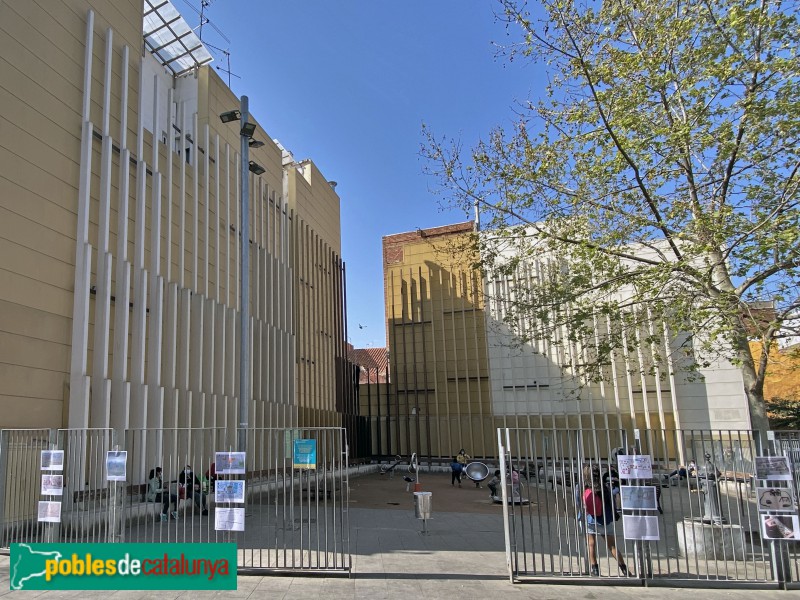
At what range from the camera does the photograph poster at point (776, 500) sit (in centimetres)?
823

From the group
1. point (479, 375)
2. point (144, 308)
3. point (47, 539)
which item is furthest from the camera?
point (479, 375)

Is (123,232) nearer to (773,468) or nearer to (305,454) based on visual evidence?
(305,454)

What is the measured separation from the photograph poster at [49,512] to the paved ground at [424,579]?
0.87 m

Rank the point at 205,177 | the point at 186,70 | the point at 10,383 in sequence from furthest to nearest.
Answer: the point at 186,70 < the point at 205,177 < the point at 10,383

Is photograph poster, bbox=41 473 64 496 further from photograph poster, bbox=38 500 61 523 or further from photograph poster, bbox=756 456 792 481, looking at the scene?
photograph poster, bbox=756 456 792 481

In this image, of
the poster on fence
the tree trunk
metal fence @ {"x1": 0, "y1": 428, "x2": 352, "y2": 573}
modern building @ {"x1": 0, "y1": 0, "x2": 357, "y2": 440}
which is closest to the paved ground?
metal fence @ {"x1": 0, "y1": 428, "x2": 352, "y2": 573}

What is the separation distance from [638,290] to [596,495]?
4.89m

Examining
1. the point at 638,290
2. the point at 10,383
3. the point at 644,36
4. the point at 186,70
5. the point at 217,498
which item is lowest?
the point at 217,498

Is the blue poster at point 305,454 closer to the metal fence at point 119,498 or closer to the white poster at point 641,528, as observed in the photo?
the metal fence at point 119,498

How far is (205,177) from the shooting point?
2266 centimetres

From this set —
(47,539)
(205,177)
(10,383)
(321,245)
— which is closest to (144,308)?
(10,383)

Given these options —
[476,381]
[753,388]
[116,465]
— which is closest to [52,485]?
[116,465]

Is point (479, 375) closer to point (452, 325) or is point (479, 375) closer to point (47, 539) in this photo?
point (452, 325)

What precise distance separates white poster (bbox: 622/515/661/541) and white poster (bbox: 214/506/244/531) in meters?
5.91
